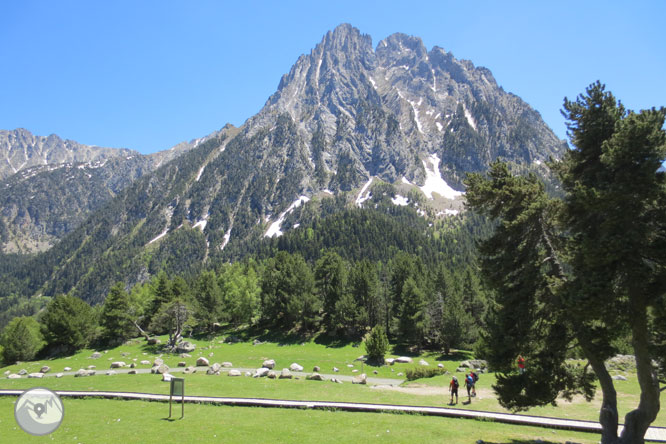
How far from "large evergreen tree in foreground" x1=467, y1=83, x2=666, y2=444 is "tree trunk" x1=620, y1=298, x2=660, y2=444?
0.13ft

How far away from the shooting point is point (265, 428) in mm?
17328

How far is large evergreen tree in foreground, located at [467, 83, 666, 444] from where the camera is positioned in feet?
42.3

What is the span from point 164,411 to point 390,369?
95.6 ft

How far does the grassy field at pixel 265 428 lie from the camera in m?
15.7

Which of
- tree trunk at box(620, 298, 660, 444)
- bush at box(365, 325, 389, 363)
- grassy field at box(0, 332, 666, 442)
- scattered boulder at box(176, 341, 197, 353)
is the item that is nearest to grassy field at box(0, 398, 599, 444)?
grassy field at box(0, 332, 666, 442)

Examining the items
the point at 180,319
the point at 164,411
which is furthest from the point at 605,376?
the point at 180,319

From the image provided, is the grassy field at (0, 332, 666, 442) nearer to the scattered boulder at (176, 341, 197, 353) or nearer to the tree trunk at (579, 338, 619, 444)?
the scattered boulder at (176, 341, 197, 353)

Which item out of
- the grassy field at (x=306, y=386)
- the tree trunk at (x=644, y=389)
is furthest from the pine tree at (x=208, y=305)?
the tree trunk at (x=644, y=389)

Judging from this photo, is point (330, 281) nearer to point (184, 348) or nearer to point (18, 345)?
point (184, 348)

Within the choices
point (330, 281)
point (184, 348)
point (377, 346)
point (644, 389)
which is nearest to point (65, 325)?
point (184, 348)

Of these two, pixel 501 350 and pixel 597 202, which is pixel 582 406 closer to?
pixel 501 350

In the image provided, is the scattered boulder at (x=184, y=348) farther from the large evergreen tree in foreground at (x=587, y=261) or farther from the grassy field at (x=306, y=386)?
the large evergreen tree in foreground at (x=587, y=261)

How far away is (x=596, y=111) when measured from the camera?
15281 millimetres

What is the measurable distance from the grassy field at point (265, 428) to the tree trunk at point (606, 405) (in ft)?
7.75
